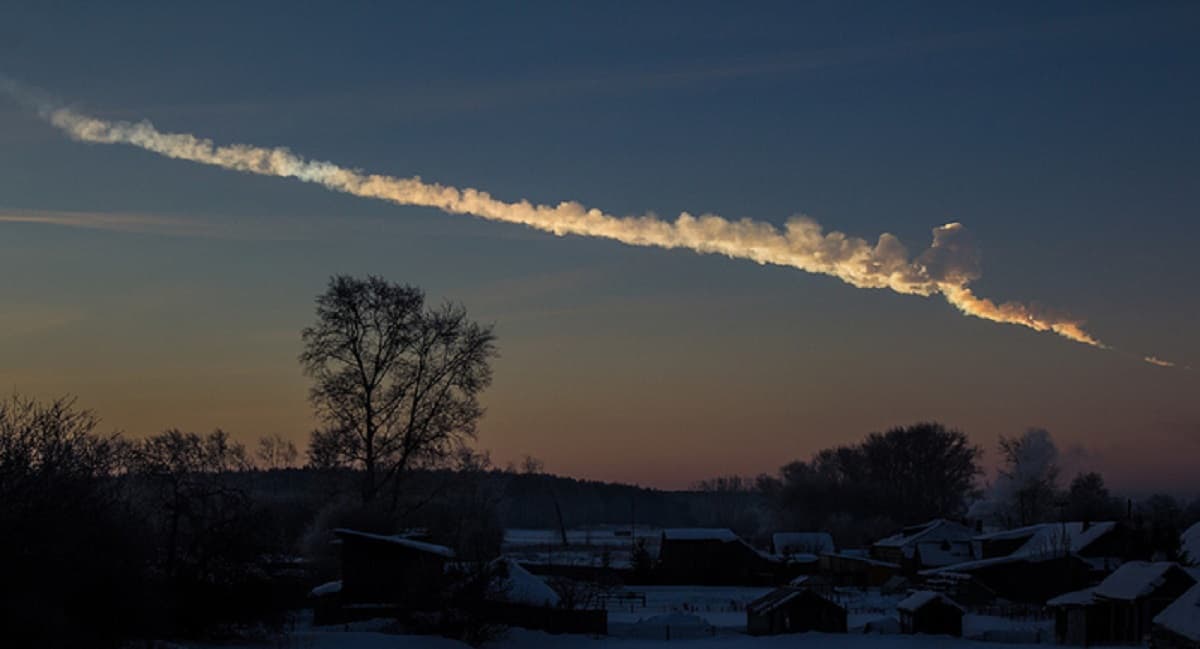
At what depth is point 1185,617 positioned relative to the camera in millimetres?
35719

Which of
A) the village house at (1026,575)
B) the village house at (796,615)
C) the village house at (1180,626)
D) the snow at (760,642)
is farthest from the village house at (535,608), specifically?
the village house at (1026,575)

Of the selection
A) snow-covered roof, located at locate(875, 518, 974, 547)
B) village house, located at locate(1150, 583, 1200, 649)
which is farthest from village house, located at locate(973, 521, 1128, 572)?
village house, located at locate(1150, 583, 1200, 649)

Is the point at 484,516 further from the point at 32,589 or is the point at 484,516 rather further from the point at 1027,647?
the point at 32,589

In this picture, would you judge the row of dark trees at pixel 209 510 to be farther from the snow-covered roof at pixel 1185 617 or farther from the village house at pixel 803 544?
the village house at pixel 803 544

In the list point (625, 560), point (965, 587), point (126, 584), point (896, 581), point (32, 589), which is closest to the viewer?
point (32, 589)

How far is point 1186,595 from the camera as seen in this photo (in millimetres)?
37094

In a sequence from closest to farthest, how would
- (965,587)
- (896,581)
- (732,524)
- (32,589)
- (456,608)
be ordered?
(32,589) < (456,608) < (965,587) < (896,581) < (732,524)

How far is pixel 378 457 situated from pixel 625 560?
59.5 metres

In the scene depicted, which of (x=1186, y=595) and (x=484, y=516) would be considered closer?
(x=1186, y=595)

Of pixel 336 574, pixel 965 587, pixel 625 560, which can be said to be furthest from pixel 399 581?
pixel 625 560

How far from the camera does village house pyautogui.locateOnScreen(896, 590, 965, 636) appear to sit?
49062 mm

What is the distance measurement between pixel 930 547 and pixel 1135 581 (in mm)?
42723

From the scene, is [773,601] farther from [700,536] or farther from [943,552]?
[943,552]

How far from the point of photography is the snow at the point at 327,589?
45094 millimetres
